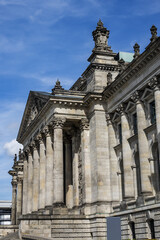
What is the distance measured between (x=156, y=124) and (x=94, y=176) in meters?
10.5

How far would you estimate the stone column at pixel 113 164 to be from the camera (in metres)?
35.1

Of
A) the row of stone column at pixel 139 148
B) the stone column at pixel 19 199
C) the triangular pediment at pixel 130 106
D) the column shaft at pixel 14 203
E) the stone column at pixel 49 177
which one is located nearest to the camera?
the row of stone column at pixel 139 148

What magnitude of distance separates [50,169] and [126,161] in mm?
10235

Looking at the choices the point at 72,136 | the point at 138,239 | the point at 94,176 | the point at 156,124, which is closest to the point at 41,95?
the point at 72,136

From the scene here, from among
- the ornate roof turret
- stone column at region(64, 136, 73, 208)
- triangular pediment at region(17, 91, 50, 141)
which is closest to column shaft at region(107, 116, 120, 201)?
triangular pediment at region(17, 91, 50, 141)

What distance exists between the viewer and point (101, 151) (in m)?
36.5

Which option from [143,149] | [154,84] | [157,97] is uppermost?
[154,84]

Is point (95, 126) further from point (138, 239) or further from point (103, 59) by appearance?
point (138, 239)

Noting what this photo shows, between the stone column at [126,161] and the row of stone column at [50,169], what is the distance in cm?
544

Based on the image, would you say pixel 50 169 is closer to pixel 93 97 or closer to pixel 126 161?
pixel 93 97

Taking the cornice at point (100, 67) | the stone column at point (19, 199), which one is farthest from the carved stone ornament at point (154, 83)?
the stone column at point (19, 199)

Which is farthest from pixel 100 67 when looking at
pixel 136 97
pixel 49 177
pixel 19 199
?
pixel 19 199

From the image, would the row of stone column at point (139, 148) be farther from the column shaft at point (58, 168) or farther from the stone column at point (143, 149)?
the column shaft at point (58, 168)

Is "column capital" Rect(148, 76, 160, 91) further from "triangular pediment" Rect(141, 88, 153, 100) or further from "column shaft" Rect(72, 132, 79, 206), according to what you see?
"column shaft" Rect(72, 132, 79, 206)
